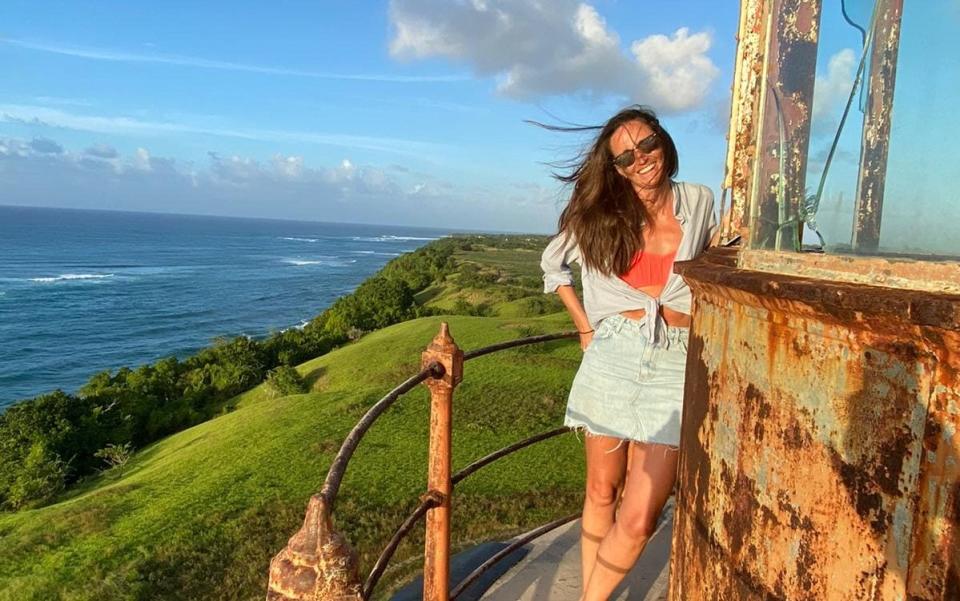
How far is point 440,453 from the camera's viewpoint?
2.24 meters

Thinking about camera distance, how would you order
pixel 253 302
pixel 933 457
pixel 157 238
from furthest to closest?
pixel 157 238, pixel 253 302, pixel 933 457

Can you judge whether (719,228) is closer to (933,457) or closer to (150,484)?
(933,457)

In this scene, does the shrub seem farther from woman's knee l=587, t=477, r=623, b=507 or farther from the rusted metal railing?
woman's knee l=587, t=477, r=623, b=507

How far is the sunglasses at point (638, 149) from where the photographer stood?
7.17ft

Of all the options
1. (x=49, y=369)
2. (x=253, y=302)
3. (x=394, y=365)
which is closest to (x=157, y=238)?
(x=253, y=302)

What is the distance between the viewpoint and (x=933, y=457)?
110cm

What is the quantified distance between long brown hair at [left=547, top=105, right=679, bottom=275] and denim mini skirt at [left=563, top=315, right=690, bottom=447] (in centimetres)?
20

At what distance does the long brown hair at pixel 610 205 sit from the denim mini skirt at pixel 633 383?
0.20 meters

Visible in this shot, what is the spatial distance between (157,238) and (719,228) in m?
130

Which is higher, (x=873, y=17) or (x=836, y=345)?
(x=873, y=17)

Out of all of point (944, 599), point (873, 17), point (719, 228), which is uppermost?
point (873, 17)

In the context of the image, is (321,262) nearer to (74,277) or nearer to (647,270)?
(74,277)

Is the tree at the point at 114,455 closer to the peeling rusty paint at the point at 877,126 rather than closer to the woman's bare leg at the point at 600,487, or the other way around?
the woman's bare leg at the point at 600,487

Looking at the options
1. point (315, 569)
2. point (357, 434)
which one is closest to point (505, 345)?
point (357, 434)
